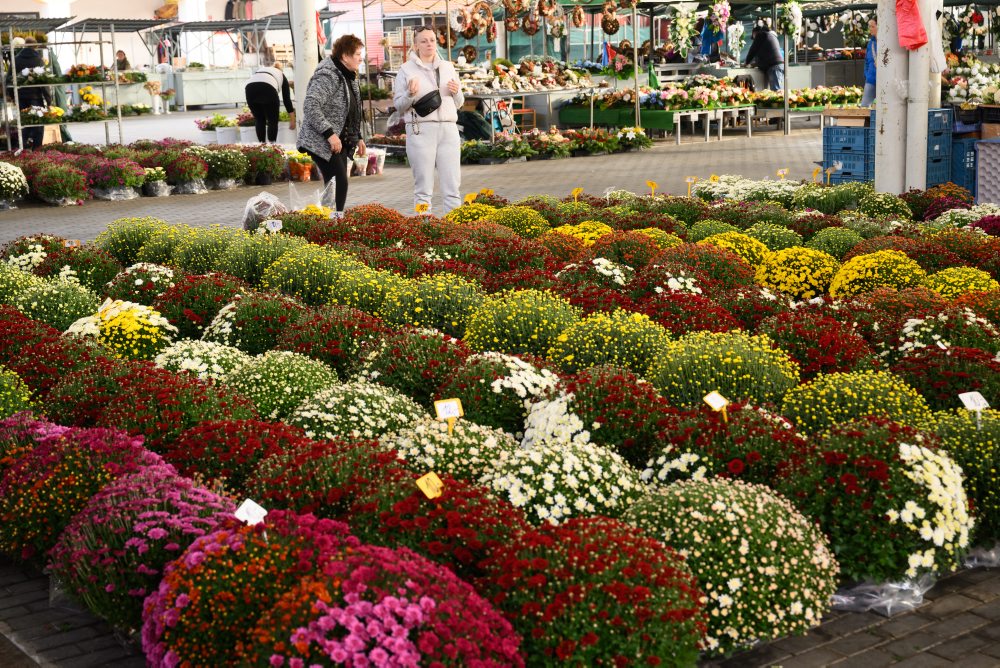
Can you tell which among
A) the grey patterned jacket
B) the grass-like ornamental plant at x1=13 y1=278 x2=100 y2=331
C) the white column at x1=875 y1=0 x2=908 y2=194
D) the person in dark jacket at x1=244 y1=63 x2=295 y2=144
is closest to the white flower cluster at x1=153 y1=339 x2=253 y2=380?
the grass-like ornamental plant at x1=13 y1=278 x2=100 y2=331

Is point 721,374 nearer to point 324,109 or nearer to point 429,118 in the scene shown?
point 429,118

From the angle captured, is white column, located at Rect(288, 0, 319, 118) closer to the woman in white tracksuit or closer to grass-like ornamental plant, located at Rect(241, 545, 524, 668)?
the woman in white tracksuit

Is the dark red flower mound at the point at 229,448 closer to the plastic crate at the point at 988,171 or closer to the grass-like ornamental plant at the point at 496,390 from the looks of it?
the grass-like ornamental plant at the point at 496,390

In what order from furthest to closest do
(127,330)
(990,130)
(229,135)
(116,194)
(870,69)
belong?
(229,135) → (116,194) → (870,69) → (990,130) → (127,330)

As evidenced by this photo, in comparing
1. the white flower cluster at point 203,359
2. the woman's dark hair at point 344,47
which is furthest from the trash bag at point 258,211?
the white flower cluster at point 203,359

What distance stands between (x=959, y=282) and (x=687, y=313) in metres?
1.80

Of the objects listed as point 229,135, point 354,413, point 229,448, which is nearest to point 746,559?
point 354,413

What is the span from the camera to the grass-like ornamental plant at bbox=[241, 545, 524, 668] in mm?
3061

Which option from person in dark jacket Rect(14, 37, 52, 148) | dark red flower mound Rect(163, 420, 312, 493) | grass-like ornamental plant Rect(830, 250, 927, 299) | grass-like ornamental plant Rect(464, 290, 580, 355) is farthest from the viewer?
person in dark jacket Rect(14, 37, 52, 148)

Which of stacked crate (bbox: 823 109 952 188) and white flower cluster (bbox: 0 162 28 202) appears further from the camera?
white flower cluster (bbox: 0 162 28 202)

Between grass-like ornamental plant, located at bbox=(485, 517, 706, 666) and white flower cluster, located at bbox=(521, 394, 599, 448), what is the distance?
1.13 meters

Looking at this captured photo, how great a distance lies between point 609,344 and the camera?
5.93 m

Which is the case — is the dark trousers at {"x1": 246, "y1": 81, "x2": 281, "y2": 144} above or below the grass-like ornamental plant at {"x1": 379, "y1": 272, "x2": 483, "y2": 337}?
above

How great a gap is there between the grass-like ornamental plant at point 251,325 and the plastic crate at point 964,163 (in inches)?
328
